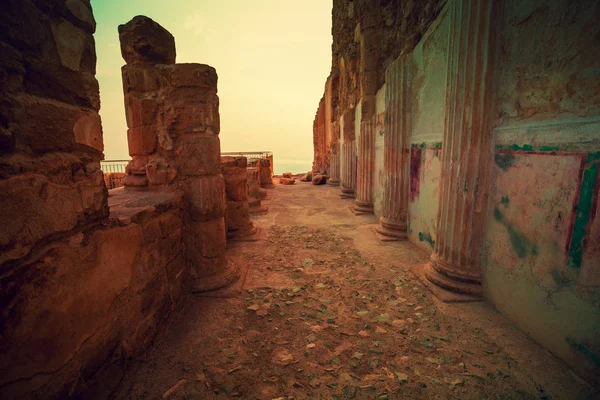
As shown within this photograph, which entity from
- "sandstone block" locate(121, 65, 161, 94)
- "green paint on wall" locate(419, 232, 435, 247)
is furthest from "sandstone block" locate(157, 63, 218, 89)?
"green paint on wall" locate(419, 232, 435, 247)

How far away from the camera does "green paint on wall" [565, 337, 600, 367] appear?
5.22 feet

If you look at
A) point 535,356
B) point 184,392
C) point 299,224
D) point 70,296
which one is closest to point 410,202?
point 299,224

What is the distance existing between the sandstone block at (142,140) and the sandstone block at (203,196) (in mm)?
563

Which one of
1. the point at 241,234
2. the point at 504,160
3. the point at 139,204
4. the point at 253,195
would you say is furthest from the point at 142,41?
the point at 253,195

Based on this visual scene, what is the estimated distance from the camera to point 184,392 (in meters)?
1.66

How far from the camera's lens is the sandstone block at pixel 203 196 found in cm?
270

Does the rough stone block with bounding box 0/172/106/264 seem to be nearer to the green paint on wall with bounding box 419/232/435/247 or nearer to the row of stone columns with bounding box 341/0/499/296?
the row of stone columns with bounding box 341/0/499/296

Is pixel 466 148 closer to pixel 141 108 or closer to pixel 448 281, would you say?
pixel 448 281

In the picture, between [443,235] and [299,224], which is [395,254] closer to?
[443,235]

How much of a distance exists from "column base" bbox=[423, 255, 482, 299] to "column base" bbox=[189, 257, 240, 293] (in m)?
2.10

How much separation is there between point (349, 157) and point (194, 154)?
635 centimetres

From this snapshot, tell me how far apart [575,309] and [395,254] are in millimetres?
2074

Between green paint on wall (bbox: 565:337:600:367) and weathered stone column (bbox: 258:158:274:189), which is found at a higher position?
weathered stone column (bbox: 258:158:274:189)

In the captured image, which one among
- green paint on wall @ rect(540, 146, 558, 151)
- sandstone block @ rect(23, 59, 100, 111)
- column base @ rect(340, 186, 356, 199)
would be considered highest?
sandstone block @ rect(23, 59, 100, 111)
